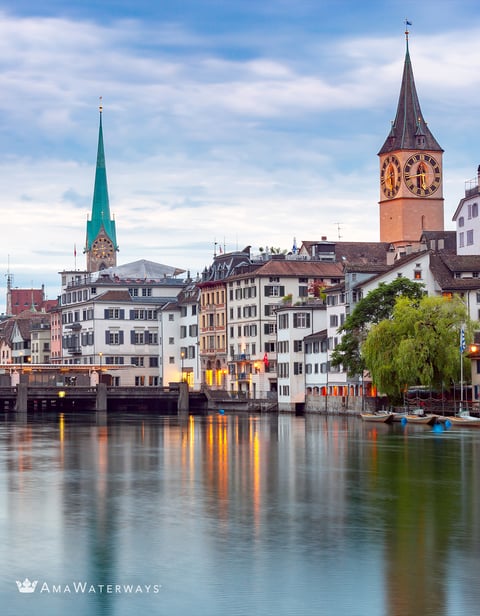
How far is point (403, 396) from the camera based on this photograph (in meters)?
115

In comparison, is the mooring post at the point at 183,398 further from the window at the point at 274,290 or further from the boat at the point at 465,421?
the boat at the point at 465,421

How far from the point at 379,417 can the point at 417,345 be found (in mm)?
8563

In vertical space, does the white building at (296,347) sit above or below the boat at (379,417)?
above

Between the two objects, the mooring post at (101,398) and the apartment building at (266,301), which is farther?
the apartment building at (266,301)

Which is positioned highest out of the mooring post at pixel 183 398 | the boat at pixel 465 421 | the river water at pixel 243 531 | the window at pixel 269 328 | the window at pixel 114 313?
the window at pixel 114 313

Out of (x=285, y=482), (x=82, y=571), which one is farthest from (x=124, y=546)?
(x=285, y=482)

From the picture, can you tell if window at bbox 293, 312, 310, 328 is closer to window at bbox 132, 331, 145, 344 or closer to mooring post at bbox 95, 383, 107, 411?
mooring post at bbox 95, 383, 107, 411

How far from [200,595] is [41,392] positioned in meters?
126

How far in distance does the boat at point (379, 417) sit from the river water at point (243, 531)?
98.5 ft

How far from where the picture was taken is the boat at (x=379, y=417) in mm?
109744

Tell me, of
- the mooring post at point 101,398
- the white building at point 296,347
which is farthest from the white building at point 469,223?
the mooring post at point 101,398

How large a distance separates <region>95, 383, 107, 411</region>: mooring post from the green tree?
4222 centimetres

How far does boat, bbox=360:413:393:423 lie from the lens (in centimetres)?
10974

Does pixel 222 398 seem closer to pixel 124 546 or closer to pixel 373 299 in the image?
pixel 373 299
